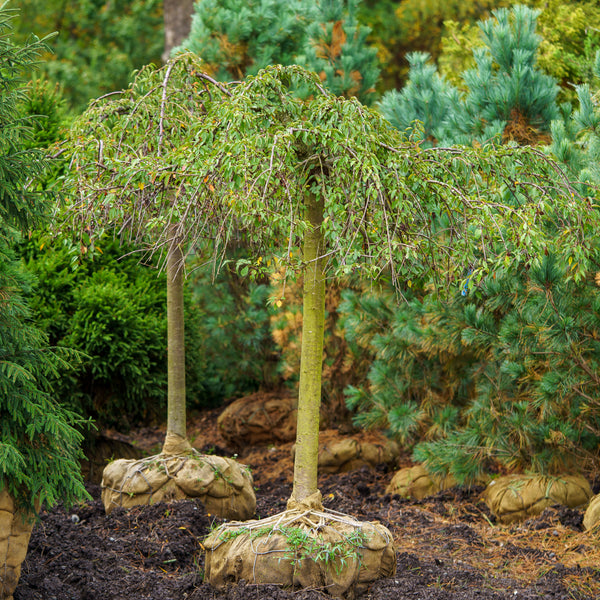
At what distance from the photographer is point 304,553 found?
127 inches

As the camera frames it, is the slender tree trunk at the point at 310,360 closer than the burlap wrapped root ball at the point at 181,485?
Yes

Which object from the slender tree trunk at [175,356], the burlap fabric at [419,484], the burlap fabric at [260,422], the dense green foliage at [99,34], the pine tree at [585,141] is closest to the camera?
the pine tree at [585,141]

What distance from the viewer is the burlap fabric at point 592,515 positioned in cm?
412

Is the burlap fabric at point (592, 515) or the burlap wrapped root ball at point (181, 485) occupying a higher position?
the burlap wrapped root ball at point (181, 485)

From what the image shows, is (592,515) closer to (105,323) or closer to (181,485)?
(181,485)

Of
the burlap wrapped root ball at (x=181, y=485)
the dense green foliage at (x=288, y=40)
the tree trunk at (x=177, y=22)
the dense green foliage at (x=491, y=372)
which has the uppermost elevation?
the tree trunk at (x=177, y=22)

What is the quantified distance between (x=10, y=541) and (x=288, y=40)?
523cm

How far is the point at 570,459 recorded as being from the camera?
4.63m

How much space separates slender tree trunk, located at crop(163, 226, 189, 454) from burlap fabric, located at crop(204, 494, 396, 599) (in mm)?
1173

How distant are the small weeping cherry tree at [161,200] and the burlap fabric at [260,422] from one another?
194cm

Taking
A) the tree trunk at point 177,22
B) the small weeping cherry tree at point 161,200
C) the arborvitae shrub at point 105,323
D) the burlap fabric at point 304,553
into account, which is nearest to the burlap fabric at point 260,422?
the arborvitae shrub at point 105,323

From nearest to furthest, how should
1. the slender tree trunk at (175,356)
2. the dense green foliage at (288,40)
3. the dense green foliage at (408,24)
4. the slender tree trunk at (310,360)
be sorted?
the slender tree trunk at (310,360), the slender tree trunk at (175,356), the dense green foliage at (288,40), the dense green foliage at (408,24)

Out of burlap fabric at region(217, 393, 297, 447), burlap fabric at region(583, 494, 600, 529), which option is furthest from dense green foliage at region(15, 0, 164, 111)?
burlap fabric at region(583, 494, 600, 529)

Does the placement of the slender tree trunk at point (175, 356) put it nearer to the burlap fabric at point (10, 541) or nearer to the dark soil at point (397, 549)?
the dark soil at point (397, 549)
